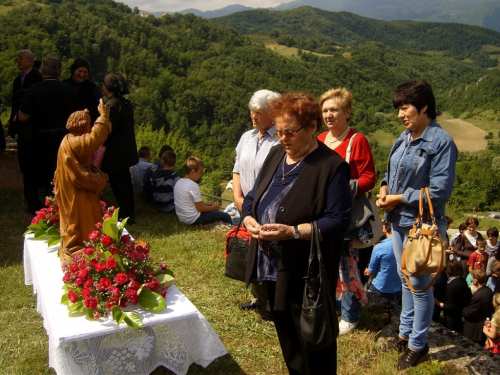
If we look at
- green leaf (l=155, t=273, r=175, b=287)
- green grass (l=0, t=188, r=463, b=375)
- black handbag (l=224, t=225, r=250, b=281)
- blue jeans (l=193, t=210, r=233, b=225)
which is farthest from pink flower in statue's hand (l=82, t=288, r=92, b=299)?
blue jeans (l=193, t=210, r=233, b=225)

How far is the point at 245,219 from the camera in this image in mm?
2430

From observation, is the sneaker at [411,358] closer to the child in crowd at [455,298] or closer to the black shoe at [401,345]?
the black shoe at [401,345]

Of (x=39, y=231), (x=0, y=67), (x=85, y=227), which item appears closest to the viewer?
(x=85, y=227)

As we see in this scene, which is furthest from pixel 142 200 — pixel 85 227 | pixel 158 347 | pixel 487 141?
pixel 487 141

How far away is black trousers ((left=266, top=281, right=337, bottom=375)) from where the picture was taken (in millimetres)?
2356

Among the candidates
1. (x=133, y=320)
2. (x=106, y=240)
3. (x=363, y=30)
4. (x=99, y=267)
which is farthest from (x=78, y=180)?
(x=363, y=30)

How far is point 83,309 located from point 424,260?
1.90 meters

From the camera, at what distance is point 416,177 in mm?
2756

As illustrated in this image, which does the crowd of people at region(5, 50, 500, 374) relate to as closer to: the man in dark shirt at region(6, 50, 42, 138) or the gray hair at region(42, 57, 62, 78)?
the gray hair at region(42, 57, 62, 78)

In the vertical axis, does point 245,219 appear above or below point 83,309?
above

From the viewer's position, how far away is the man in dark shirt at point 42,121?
199 inches

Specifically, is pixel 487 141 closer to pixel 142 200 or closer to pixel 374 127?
pixel 374 127

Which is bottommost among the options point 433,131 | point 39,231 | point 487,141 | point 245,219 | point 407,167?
point 487,141

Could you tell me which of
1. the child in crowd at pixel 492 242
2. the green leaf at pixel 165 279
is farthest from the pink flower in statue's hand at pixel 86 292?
the child in crowd at pixel 492 242
